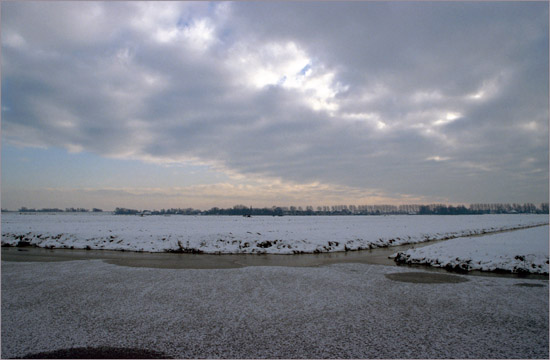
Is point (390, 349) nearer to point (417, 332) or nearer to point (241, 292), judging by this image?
point (417, 332)

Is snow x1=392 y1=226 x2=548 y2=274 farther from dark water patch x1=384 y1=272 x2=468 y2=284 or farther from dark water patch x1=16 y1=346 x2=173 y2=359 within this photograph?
dark water patch x1=16 y1=346 x2=173 y2=359

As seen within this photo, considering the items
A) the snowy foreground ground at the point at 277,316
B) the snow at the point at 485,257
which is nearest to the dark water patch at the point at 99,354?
the snowy foreground ground at the point at 277,316

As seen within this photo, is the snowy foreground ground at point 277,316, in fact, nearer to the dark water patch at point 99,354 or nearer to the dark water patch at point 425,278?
the dark water patch at point 99,354

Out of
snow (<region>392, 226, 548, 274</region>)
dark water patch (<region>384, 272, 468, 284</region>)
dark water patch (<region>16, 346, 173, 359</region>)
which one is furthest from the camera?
snow (<region>392, 226, 548, 274</region>)

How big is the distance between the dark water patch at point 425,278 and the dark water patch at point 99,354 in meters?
10.7

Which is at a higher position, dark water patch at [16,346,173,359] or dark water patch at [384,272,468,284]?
dark water patch at [16,346,173,359]

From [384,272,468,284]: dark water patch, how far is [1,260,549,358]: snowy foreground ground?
1.61 ft

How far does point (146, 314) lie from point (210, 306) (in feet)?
5.82

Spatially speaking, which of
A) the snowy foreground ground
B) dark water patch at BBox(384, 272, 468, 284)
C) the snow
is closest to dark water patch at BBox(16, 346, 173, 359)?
the snowy foreground ground

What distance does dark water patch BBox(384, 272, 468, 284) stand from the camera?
41.1 ft

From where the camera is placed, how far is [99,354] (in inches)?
220

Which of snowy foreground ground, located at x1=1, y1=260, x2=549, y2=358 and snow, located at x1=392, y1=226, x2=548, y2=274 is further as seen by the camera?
snow, located at x1=392, y1=226, x2=548, y2=274

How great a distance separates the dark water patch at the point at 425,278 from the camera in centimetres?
1251

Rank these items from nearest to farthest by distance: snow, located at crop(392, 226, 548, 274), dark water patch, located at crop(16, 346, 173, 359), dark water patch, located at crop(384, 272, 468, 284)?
1. dark water patch, located at crop(16, 346, 173, 359)
2. dark water patch, located at crop(384, 272, 468, 284)
3. snow, located at crop(392, 226, 548, 274)
